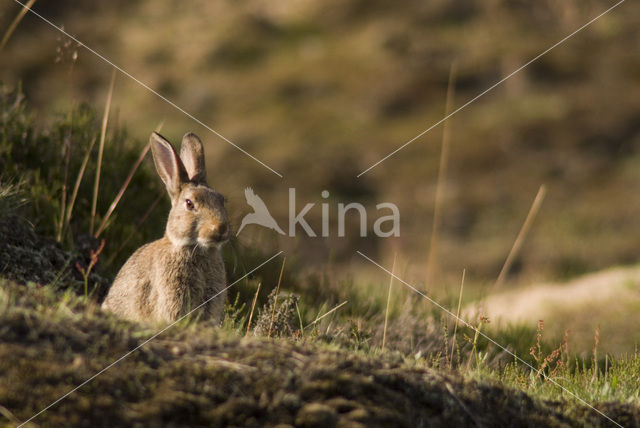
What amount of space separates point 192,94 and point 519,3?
67.0 feet

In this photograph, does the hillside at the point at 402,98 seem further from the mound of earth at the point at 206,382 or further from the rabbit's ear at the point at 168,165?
the mound of earth at the point at 206,382

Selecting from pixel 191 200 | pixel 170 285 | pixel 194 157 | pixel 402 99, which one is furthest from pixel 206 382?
pixel 402 99

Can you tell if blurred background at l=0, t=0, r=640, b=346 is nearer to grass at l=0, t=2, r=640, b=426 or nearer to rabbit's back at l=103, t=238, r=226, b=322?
grass at l=0, t=2, r=640, b=426

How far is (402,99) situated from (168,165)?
3092 centimetres

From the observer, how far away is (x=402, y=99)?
116ft

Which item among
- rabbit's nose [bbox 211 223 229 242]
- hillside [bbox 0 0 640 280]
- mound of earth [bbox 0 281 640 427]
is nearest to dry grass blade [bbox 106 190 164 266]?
rabbit's nose [bbox 211 223 229 242]


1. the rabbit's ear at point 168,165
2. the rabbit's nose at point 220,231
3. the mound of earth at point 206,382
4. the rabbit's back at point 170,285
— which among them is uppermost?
the rabbit's ear at point 168,165

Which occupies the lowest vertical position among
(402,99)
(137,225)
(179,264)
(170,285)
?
A: (170,285)

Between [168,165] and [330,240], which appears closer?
[168,165]

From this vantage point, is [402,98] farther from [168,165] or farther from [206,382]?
[206,382]

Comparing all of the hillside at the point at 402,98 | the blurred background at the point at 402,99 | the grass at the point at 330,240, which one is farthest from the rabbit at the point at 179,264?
the hillside at the point at 402,98

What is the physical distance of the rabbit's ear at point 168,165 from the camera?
5188mm

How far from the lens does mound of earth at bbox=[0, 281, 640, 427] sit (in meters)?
2.79

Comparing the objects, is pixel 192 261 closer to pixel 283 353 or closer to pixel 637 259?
pixel 283 353
